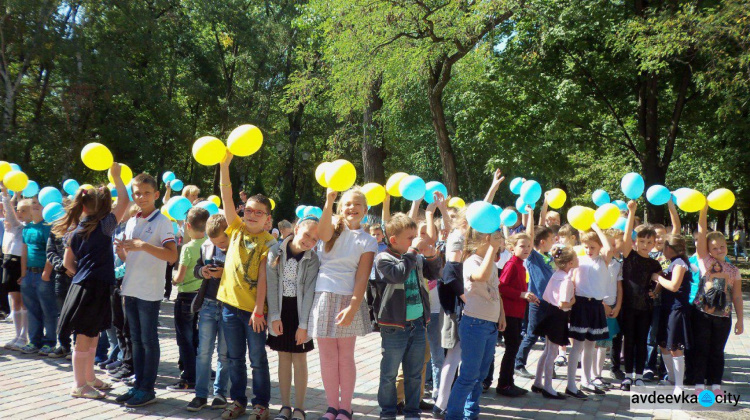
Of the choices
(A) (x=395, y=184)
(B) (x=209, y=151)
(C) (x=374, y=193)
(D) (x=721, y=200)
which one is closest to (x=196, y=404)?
(B) (x=209, y=151)

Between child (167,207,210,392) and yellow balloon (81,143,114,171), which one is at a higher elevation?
yellow balloon (81,143,114,171)

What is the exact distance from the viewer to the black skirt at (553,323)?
601 cm

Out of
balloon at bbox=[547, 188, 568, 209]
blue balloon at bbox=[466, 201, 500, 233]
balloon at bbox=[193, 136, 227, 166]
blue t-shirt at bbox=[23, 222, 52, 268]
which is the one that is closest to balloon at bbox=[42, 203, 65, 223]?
blue t-shirt at bbox=[23, 222, 52, 268]

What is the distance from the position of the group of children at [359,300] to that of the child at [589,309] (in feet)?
0.05

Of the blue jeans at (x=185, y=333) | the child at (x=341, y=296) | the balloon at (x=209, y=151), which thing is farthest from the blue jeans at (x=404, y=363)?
the blue jeans at (x=185, y=333)

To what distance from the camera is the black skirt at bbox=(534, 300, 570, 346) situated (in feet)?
19.7

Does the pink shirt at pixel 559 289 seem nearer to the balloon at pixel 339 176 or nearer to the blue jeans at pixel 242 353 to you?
the balloon at pixel 339 176

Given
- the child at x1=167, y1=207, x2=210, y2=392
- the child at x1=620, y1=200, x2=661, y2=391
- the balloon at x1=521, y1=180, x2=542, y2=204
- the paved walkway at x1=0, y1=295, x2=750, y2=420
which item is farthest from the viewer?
the balloon at x1=521, y1=180, x2=542, y2=204

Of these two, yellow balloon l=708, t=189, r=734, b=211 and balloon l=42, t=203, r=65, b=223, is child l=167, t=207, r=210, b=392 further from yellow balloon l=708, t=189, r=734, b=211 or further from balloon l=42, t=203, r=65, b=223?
yellow balloon l=708, t=189, r=734, b=211

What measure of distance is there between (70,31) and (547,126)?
57.4ft

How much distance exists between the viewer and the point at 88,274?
508 cm

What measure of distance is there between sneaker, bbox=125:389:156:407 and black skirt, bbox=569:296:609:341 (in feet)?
13.4

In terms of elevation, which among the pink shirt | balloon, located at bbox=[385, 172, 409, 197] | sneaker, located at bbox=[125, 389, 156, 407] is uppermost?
balloon, located at bbox=[385, 172, 409, 197]

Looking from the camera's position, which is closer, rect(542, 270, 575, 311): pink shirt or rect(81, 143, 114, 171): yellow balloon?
rect(81, 143, 114, 171): yellow balloon
